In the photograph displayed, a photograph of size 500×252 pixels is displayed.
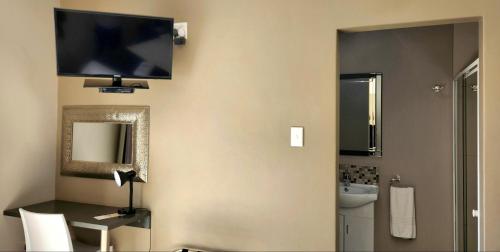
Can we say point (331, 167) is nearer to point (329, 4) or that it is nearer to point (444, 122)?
point (329, 4)

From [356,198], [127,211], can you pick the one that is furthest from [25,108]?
[356,198]

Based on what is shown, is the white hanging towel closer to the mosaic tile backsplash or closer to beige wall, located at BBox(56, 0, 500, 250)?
the mosaic tile backsplash

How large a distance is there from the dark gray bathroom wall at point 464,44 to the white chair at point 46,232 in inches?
113

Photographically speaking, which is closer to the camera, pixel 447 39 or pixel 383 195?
pixel 447 39

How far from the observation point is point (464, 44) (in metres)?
2.75

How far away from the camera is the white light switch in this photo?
6.98ft

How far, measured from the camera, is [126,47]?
7.31 ft

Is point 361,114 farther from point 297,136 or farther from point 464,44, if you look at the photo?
point 297,136

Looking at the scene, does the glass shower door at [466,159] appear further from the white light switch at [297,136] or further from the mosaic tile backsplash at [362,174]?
the white light switch at [297,136]

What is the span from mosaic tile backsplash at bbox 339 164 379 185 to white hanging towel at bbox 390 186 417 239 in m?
0.18

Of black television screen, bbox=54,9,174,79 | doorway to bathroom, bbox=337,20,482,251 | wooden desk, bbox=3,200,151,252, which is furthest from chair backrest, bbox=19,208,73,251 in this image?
doorway to bathroom, bbox=337,20,482,251

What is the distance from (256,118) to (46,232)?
4.81 ft

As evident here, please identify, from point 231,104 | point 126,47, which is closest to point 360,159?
point 231,104

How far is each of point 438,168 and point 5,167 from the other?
3.31m
